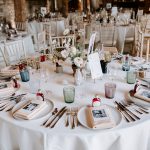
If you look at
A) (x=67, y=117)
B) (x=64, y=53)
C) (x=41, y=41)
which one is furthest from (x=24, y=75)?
(x=41, y=41)

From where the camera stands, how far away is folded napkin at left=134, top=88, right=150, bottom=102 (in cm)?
165

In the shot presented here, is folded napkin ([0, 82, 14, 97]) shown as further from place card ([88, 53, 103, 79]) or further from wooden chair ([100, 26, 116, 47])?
wooden chair ([100, 26, 116, 47])

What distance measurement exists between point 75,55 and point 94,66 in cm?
19

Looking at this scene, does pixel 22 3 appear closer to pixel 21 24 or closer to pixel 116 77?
pixel 21 24

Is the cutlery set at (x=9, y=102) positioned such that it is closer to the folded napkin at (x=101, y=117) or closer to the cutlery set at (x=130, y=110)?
the folded napkin at (x=101, y=117)

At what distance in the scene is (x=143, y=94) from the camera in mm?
1702

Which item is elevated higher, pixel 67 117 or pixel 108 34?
pixel 108 34

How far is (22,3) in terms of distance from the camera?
697 centimetres

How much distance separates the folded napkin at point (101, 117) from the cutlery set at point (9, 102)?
0.55 m

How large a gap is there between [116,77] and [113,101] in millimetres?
491

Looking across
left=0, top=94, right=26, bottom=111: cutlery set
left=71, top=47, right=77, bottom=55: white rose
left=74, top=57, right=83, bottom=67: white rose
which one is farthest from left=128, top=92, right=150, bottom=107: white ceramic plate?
left=0, top=94, right=26, bottom=111: cutlery set

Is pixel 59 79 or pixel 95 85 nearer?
pixel 95 85

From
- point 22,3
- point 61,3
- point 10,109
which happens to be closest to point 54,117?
point 10,109

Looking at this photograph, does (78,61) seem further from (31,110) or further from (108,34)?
(108,34)
